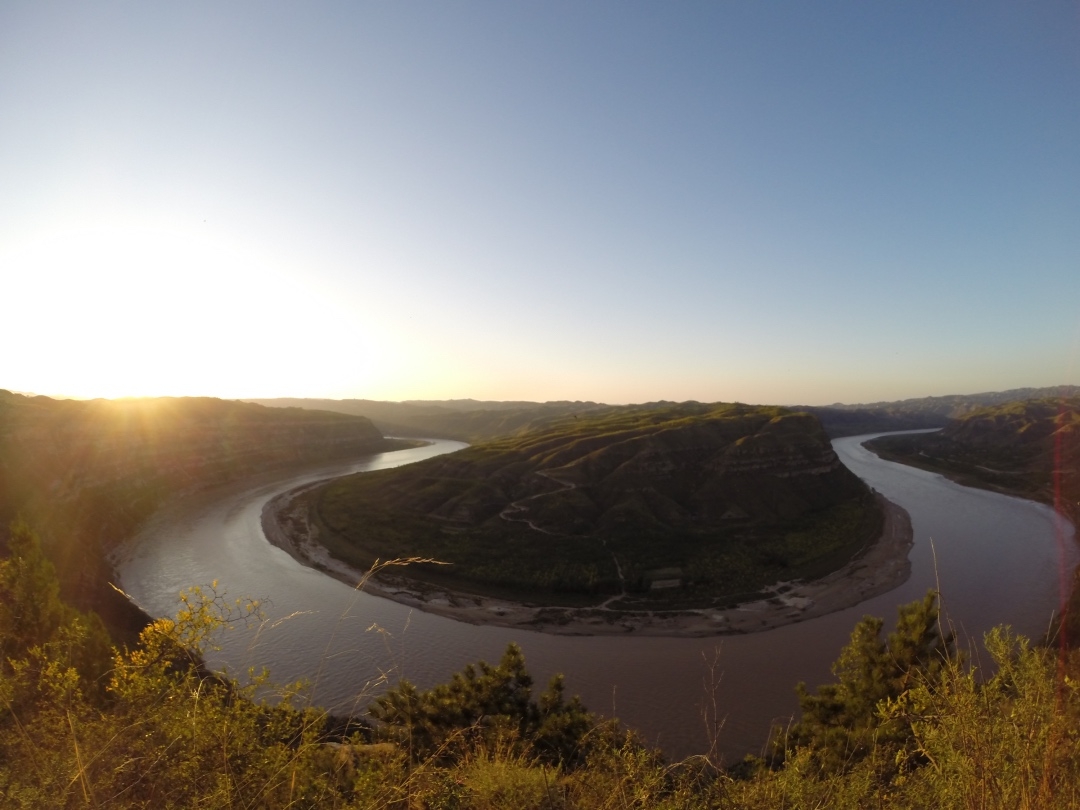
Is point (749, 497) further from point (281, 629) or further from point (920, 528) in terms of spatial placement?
point (281, 629)

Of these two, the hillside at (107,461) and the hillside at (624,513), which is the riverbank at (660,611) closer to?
the hillside at (624,513)

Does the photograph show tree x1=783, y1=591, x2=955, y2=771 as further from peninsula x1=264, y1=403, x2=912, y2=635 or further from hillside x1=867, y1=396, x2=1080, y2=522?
hillside x1=867, y1=396, x2=1080, y2=522

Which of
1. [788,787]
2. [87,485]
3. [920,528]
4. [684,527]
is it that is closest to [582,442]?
[684,527]

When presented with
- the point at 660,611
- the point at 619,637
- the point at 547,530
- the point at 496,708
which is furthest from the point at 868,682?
the point at 547,530

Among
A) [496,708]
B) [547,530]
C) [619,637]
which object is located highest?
[496,708]

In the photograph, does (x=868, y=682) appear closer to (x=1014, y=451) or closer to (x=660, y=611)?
(x=660, y=611)
